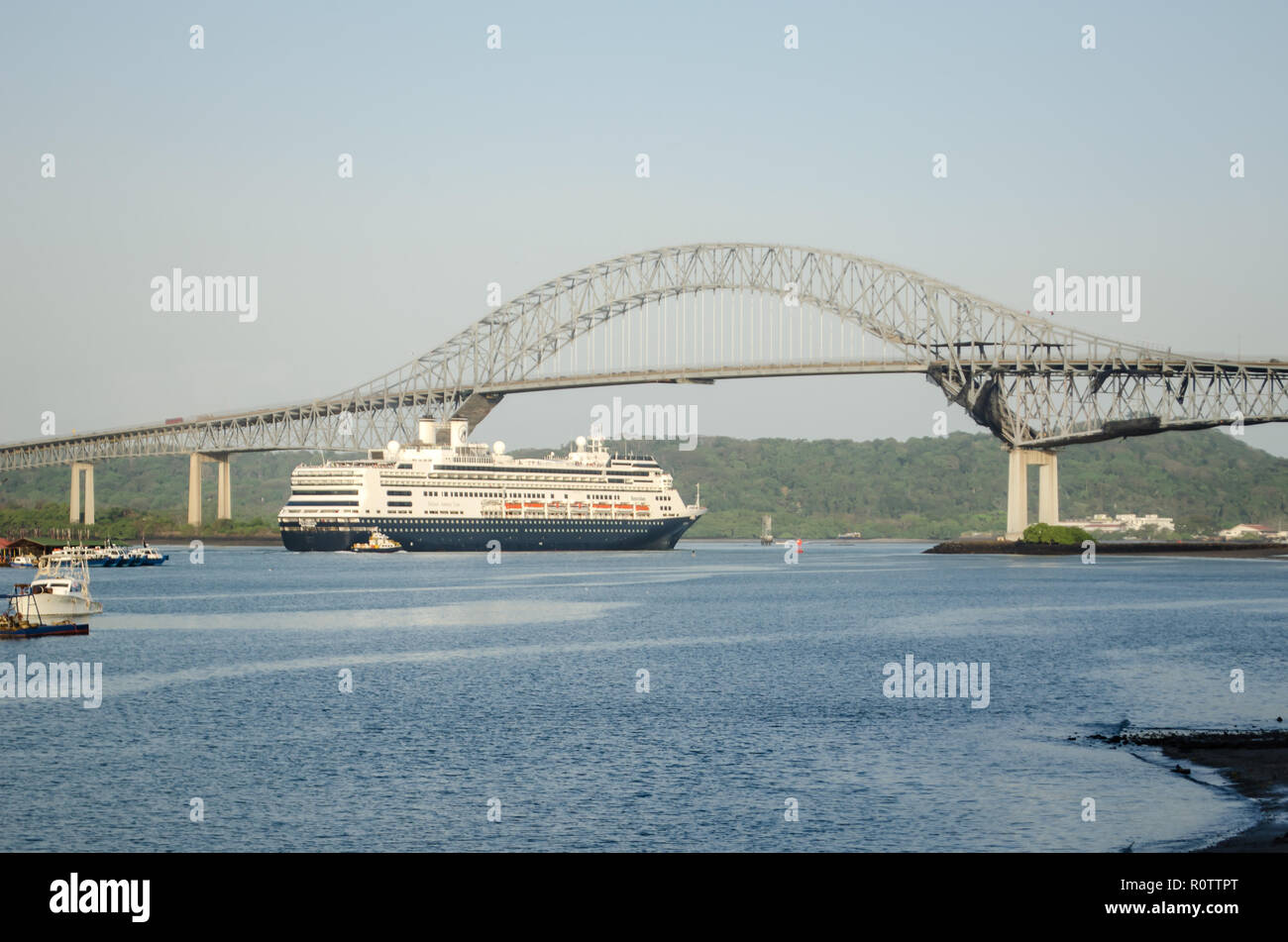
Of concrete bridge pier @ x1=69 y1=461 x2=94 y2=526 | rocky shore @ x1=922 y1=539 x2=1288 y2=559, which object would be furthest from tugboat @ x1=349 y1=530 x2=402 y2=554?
concrete bridge pier @ x1=69 y1=461 x2=94 y2=526

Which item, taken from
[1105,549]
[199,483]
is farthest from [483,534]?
[1105,549]

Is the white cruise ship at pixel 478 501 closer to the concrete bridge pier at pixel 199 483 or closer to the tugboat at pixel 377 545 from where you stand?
the tugboat at pixel 377 545

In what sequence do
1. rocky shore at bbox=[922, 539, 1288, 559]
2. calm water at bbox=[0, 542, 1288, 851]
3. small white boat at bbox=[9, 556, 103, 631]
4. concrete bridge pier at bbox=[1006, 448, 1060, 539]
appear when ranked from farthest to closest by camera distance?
1. concrete bridge pier at bbox=[1006, 448, 1060, 539]
2. rocky shore at bbox=[922, 539, 1288, 559]
3. small white boat at bbox=[9, 556, 103, 631]
4. calm water at bbox=[0, 542, 1288, 851]

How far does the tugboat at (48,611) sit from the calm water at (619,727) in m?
1.17

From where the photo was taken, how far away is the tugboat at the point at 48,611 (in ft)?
149

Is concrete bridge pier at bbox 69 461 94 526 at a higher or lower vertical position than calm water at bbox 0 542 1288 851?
higher

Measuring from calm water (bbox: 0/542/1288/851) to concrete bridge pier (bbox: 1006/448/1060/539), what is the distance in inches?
2324

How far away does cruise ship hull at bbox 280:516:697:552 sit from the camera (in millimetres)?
120250

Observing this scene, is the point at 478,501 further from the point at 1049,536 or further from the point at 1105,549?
the point at 1105,549

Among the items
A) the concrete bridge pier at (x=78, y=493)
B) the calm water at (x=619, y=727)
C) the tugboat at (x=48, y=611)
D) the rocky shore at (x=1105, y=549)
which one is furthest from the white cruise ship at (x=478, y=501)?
the tugboat at (x=48, y=611)

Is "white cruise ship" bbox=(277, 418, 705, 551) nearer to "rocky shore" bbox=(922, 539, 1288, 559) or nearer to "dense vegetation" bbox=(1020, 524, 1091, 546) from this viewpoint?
"rocky shore" bbox=(922, 539, 1288, 559)

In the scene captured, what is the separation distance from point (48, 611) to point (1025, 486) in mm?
88343

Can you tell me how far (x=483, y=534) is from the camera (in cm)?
12331
